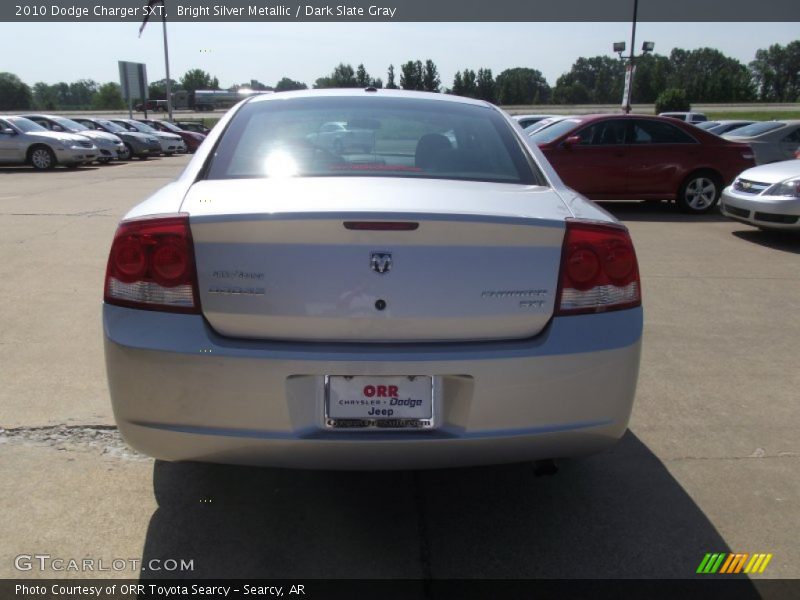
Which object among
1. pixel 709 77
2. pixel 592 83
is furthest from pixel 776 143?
pixel 592 83

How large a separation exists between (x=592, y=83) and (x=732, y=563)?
121500 mm

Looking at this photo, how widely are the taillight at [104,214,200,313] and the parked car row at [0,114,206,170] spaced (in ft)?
63.0

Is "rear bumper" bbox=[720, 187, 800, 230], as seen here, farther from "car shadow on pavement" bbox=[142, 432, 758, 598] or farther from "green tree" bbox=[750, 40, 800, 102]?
"green tree" bbox=[750, 40, 800, 102]

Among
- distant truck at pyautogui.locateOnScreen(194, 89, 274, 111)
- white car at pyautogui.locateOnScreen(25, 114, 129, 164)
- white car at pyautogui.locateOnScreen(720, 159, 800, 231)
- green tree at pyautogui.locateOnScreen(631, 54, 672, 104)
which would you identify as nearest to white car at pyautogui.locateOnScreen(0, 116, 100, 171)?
white car at pyautogui.locateOnScreen(25, 114, 129, 164)

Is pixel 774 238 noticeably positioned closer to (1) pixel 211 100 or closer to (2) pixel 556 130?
(2) pixel 556 130

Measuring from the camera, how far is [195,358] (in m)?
2.15

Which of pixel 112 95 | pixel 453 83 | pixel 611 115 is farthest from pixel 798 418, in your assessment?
pixel 112 95

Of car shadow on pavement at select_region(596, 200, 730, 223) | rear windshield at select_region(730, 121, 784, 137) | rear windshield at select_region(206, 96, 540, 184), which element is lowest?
car shadow on pavement at select_region(596, 200, 730, 223)

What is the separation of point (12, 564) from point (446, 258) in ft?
6.05

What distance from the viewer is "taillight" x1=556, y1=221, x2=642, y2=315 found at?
2.28 metres

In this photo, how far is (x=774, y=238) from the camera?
29.1ft

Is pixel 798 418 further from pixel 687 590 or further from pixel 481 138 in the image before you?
pixel 481 138

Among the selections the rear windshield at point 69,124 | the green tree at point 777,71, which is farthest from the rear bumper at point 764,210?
the green tree at point 777,71

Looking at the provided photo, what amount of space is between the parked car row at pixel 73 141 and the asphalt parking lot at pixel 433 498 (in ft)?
55.1
